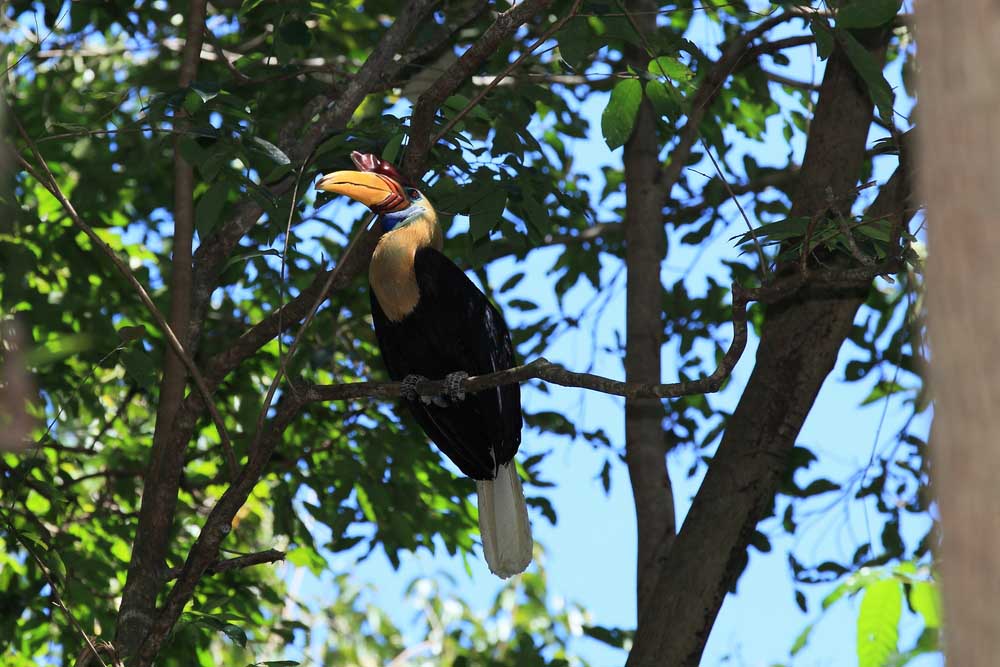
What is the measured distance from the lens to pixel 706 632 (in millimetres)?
3621

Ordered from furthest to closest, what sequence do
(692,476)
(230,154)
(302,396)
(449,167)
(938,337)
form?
(692,476)
(449,167)
(230,154)
(302,396)
(938,337)

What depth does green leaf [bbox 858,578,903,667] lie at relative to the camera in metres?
1.69

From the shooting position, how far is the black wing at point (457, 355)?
155 inches

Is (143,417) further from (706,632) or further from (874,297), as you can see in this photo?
(874,297)

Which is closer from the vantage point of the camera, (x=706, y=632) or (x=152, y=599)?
(x=152, y=599)

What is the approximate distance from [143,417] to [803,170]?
3.25 meters

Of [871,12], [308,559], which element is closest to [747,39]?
[871,12]

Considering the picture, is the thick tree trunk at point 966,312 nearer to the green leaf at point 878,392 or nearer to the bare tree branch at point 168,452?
the bare tree branch at point 168,452

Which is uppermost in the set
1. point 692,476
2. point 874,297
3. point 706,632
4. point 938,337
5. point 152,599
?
point 874,297

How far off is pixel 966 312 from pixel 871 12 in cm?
198

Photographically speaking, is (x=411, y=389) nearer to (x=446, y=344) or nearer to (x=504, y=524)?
(x=446, y=344)

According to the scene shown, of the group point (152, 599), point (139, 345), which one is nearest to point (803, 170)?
point (139, 345)

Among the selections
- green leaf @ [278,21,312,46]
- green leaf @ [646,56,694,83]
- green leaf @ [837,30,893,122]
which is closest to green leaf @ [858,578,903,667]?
green leaf @ [837,30,893,122]

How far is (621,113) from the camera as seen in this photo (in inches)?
125
